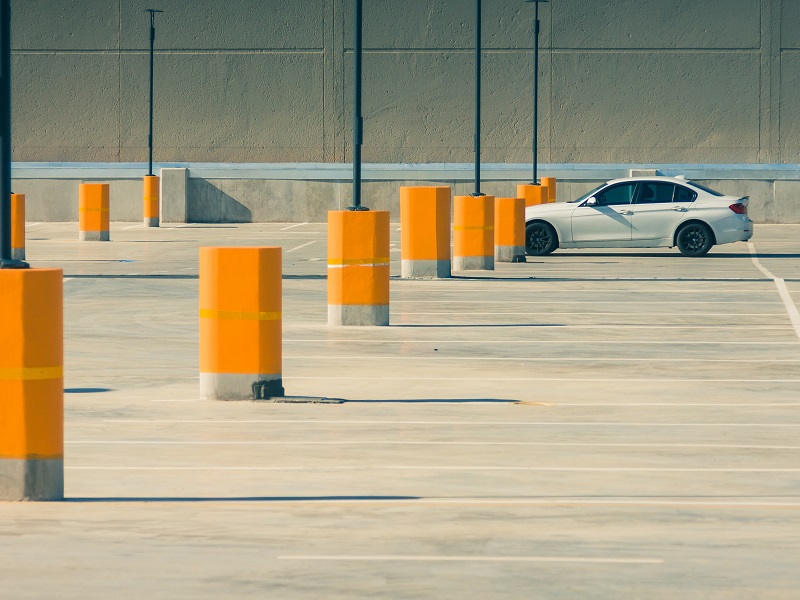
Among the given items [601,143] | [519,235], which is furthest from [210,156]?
[519,235]

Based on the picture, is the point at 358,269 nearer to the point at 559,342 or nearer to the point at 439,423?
the point at 559,342

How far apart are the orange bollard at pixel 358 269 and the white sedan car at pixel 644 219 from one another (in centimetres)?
1461

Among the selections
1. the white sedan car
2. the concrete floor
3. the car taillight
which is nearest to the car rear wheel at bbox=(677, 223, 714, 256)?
the white sedan car

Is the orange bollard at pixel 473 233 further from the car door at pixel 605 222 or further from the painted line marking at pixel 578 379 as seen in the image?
the painted line marking at pixel 578 379

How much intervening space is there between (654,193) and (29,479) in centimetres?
2546

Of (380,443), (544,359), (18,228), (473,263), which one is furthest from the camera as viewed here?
(18,228)

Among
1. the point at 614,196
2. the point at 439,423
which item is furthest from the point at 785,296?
the point at 439,423

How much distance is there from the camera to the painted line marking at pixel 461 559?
782 centimetres

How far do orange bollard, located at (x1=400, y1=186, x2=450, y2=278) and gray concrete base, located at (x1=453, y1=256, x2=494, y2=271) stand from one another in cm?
214

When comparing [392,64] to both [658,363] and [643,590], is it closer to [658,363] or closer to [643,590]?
[658,363]

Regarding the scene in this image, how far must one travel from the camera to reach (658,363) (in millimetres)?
16125

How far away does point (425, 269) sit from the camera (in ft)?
86.8

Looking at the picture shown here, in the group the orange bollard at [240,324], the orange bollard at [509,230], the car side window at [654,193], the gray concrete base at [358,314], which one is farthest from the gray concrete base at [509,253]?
the orange bollard at [240,324]

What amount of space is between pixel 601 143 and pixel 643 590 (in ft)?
156
